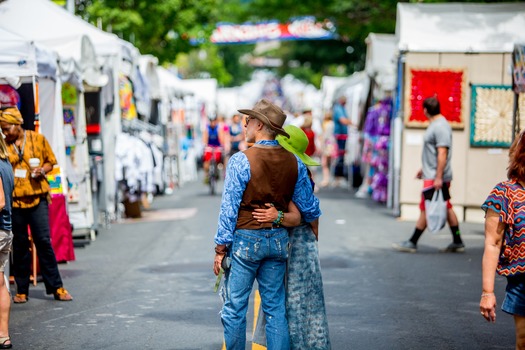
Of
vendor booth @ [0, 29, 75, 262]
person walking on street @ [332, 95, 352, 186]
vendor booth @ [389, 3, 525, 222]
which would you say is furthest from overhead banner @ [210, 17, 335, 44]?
vendor booth @ [0, 29, 75, 262]

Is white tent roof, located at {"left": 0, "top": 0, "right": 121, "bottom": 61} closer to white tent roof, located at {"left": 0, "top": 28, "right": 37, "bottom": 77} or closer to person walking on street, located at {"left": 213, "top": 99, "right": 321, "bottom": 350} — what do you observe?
white tent roof, located at {"left": 0, "top": 28, "right": 37, "bottom": 77}

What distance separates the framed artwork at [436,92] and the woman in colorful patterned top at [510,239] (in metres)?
11.1

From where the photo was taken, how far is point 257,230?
5961 millimetres

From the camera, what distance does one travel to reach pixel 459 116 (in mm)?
16219

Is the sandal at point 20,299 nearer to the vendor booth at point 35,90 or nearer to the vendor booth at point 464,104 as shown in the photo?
the vendor booth at point 35,90

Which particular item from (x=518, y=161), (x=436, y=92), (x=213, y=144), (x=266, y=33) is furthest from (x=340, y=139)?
(x=266, y=33)

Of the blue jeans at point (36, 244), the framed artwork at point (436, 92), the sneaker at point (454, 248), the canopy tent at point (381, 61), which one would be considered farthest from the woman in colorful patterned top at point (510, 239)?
the canopy tent at point (381, 61)

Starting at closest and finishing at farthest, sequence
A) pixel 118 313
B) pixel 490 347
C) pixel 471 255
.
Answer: pixel 490 347 → pixel 118 313 → pixel 471 255

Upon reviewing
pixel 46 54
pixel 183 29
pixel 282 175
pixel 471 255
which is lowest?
pixel 471 255

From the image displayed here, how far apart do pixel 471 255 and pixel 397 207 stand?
489 cm

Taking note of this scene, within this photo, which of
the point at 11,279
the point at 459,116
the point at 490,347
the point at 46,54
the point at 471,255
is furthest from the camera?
the point at 459,116

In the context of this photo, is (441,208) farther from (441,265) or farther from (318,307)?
(318,307)

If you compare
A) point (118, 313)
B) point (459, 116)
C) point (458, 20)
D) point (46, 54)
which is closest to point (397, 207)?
point (459, 116)

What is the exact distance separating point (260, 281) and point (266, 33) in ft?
150
